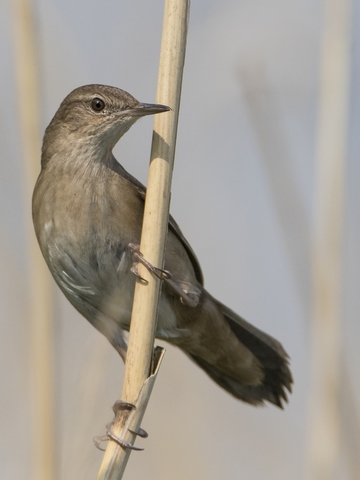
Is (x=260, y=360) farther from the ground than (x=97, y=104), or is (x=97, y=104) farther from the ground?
(x=97, y=104)

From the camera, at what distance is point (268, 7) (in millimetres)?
3133

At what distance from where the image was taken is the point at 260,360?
327 cm

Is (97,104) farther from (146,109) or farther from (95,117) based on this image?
(146,109)

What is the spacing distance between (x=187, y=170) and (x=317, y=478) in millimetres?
1576

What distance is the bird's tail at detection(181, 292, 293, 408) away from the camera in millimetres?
3215

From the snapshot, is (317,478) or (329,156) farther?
(329,156)

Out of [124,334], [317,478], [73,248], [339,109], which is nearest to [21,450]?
[124,334]

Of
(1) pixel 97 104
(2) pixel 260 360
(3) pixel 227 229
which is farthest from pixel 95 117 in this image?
(2) pixel 260 360

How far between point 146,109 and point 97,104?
0.44m

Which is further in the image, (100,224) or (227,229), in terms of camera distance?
(227,229)

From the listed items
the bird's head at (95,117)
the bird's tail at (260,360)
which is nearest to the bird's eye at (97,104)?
the bird's head at (95,117)

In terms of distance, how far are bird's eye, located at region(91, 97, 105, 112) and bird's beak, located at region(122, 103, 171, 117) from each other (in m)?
0.14

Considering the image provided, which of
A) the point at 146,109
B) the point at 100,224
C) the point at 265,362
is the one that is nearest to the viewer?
the point at 146,109

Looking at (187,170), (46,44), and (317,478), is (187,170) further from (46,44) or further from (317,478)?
(317,478)
